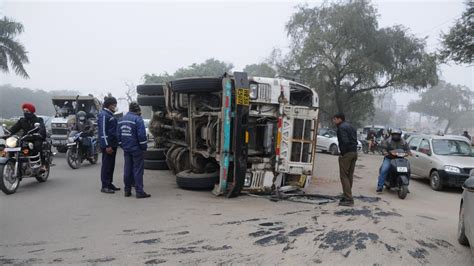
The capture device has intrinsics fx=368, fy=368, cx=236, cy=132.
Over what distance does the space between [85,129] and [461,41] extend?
1716 cm

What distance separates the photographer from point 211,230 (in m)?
4.84

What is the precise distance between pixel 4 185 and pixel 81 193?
4.13ft

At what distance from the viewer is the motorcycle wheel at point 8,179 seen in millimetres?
6375

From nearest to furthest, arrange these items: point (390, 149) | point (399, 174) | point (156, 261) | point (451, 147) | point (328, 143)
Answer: point (156, 261)
point (399, 174)
point (390, 149)
point (451, 147)
point (328, 143)

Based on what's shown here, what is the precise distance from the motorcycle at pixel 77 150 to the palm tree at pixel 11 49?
724 inches

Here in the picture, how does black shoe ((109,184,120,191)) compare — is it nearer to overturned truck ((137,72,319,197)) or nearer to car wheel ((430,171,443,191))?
overturned truck ((137,72,319,197))

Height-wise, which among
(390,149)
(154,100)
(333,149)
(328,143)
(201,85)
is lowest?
(333,149)

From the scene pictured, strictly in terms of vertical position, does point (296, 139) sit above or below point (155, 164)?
above

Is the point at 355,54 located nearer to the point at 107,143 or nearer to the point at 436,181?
the point at 436,181

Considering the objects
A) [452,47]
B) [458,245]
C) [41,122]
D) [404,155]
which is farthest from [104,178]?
[452,47]

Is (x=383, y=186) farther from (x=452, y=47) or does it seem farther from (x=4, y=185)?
(x=452, y=47)

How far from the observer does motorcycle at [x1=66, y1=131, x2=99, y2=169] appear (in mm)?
10109

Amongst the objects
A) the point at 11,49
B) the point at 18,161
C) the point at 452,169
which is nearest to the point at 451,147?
the point at 452,169

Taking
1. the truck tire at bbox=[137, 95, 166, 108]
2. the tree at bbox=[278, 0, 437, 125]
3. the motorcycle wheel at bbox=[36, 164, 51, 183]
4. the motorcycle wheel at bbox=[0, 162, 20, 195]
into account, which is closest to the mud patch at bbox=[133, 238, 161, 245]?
the motorcycle wheel at bbox=[0, 162, 20, 195]
